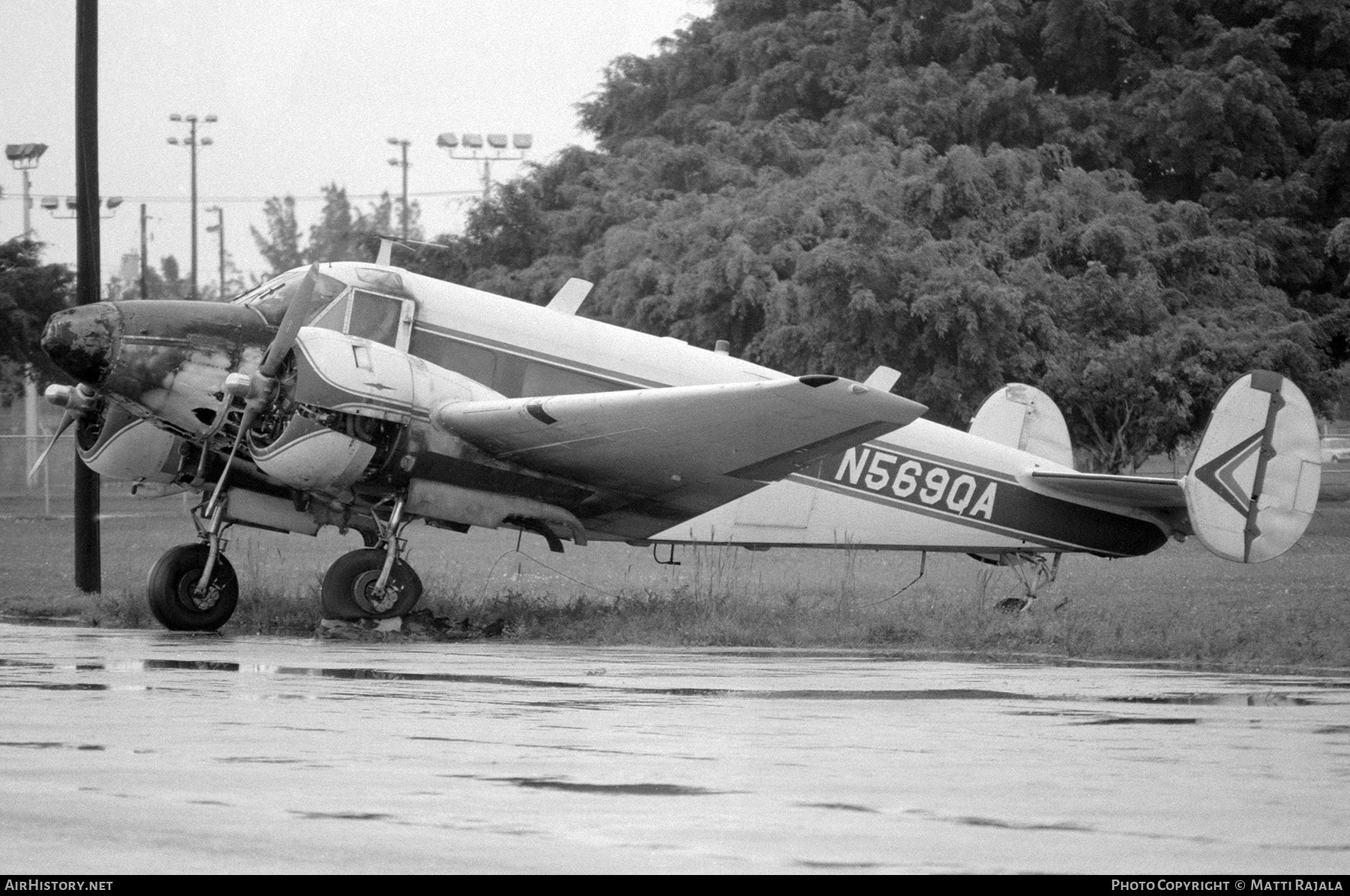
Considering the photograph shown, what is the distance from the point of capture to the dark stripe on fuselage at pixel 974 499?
16688 mm

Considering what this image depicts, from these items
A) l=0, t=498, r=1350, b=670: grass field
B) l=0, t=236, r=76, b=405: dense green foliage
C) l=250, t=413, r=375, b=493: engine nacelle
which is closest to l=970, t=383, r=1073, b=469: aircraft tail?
l=0, t=498, r=1350, b=670: grass field

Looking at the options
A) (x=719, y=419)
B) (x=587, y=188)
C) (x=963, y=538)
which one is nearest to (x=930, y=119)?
(x=587, y=188)

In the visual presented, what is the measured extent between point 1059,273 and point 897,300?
676cm

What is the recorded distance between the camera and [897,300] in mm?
32812

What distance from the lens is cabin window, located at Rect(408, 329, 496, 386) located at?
15227mm

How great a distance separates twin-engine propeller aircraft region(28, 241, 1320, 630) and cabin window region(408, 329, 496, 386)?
0.02m

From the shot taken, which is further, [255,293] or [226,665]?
[255,293]

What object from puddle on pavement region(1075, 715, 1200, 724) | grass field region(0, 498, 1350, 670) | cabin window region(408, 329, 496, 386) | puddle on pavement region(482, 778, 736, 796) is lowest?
grass field region(0, 498, 1350, 670)

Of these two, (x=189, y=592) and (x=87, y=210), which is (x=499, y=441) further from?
(x=87, y=210)

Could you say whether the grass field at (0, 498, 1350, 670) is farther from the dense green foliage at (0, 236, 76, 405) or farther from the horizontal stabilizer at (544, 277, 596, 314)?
the dense green foliage at (0, 236, 76, 405)

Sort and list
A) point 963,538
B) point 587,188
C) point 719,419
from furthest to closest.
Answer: point 587,188 < point 963,538 < point 719,419

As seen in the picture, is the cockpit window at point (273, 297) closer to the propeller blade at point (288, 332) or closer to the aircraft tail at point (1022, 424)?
the propeller blade at point (288, 332)

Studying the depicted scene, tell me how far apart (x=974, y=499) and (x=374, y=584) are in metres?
5.82

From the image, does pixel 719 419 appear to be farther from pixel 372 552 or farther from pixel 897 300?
pixel 897 300
